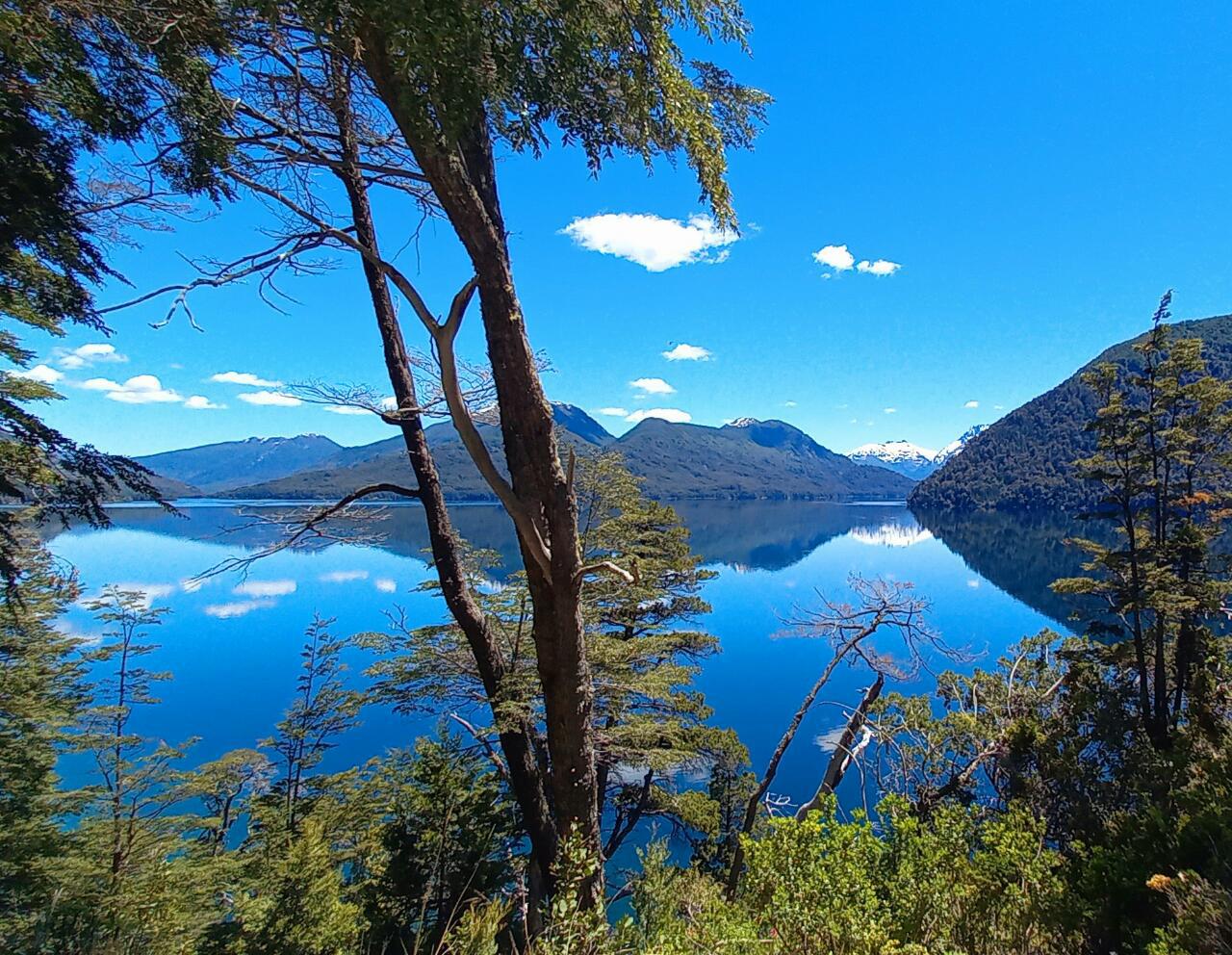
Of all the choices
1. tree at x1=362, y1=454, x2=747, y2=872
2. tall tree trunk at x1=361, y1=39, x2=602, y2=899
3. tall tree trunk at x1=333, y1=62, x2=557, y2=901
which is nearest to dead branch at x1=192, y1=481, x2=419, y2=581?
tall tree trunk at x1=333, y1=62, x2=557, y2=901

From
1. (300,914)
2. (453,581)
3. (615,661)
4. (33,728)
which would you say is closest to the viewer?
(453,581)

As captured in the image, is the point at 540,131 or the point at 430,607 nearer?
the point at 540,131

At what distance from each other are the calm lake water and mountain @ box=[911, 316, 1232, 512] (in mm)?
30584

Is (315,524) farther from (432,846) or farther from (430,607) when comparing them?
(430,607)

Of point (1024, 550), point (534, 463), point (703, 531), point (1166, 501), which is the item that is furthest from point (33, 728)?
point (703, 531)

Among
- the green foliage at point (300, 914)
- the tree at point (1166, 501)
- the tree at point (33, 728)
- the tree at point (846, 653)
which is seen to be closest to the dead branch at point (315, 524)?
the tree at point (33, 728)

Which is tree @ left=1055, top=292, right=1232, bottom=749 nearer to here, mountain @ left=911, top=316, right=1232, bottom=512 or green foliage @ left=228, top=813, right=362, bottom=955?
green foliage @ left=228, top=813, right=362, bottom=955

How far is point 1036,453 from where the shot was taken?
130 m

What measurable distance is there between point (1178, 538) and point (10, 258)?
1870 centimetres

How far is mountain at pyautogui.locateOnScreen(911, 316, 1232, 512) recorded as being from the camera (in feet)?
378

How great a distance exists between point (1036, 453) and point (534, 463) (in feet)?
528

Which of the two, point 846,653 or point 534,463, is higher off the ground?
point 534,463

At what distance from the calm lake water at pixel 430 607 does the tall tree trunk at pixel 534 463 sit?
1.99 meters

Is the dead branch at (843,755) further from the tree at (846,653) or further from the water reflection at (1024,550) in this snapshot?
the water reflection at (1024,550)
